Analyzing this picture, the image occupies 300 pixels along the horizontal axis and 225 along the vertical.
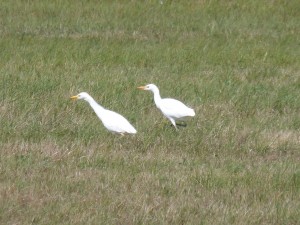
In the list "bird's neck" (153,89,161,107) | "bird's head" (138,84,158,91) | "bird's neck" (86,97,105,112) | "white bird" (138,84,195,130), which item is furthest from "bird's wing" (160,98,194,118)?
"bird's neck" (86,97,105,112)

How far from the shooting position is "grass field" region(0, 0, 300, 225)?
8.20 metres

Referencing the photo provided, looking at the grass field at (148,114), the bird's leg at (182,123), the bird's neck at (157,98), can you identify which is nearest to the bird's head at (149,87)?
the bird's neck at (157,98)

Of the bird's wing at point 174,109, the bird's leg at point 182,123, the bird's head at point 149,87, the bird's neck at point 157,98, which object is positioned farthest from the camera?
the bird's head at point 149,87

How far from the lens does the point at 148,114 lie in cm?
1209

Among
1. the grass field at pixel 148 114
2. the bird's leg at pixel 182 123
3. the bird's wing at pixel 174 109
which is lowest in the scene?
the bird's leg at pixel 182 123

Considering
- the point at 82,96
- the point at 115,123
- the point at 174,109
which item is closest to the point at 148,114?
the point at 174,109

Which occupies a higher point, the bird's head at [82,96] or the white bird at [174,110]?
the bird's head at [82,96]

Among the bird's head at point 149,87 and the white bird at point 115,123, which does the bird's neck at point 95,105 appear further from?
the bird's head at point 149,87

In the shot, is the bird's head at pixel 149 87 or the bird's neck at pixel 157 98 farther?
the bird's head at pixel 149 87

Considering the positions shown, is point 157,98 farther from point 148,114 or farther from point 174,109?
point 174,109

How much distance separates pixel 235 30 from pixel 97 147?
9.20 metres

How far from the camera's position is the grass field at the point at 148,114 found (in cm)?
820

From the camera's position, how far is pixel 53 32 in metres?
18.0

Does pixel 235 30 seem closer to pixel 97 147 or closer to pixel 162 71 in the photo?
pixel 162 71
